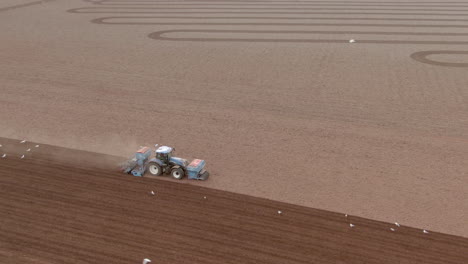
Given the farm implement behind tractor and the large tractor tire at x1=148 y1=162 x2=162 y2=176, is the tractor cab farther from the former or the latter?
the large tractor tire at x1=148 y1=162 x2=162 y2=176

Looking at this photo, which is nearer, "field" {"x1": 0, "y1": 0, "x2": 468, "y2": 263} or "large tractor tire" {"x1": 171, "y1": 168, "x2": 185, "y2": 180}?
"field" {"x1": 0, "y1": 0, "x2": 468, "y2": 263}

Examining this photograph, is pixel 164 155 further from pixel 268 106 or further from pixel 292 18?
pixel 292 18

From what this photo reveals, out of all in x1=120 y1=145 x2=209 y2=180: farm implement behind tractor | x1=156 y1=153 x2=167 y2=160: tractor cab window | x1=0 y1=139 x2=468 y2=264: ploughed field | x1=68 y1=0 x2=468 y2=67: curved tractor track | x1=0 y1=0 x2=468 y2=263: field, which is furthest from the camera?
x1=68 y1=0 x2=468 y2=67: curved tractor track

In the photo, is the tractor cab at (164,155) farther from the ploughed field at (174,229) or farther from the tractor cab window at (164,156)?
the ploughed field at (174,229)

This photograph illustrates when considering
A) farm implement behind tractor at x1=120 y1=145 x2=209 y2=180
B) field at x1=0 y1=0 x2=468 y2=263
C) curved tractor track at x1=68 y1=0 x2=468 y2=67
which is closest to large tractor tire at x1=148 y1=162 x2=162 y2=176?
farm implement behind tractor at x1=120 y1=145 x2=209 y2=180

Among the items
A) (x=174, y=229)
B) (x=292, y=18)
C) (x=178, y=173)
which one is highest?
(x=292, y=18)

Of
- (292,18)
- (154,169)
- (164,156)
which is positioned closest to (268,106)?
(164,156)
